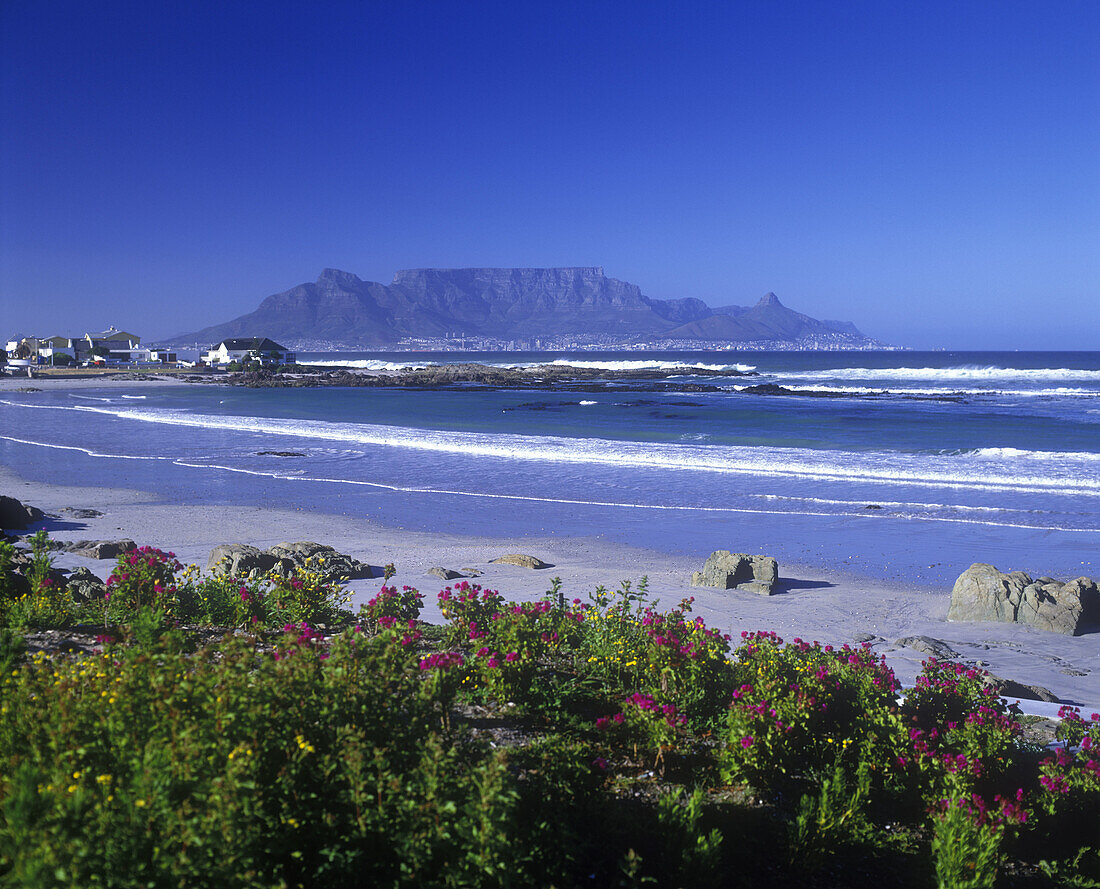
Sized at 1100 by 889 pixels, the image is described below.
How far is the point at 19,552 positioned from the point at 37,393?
201ft

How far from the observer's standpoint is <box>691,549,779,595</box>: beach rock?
1109cm

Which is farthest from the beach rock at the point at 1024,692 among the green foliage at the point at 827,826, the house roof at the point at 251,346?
the house roof at the point at 251,346

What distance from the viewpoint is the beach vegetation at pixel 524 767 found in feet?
10.2

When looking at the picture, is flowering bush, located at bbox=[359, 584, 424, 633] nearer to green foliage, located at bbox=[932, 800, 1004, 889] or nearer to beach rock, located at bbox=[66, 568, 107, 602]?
beach rock, located at bbox=[66, 568, 107, 602]

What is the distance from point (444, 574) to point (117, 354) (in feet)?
409

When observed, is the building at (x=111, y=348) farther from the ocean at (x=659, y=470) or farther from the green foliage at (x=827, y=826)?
the green foliage at (x=827, y=826)

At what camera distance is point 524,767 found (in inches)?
184

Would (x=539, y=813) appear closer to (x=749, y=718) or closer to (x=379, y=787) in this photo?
(x=379, y=787)

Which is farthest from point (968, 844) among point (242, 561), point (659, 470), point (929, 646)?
point (659, 470)

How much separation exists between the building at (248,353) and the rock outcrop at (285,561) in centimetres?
10222

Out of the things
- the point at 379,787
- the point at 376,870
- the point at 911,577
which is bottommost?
the point at 911,577

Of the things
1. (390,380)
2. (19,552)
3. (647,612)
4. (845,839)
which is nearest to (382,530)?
(19,552)

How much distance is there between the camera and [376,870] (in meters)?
3.51

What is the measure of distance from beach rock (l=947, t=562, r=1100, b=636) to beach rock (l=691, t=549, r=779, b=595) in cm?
237
